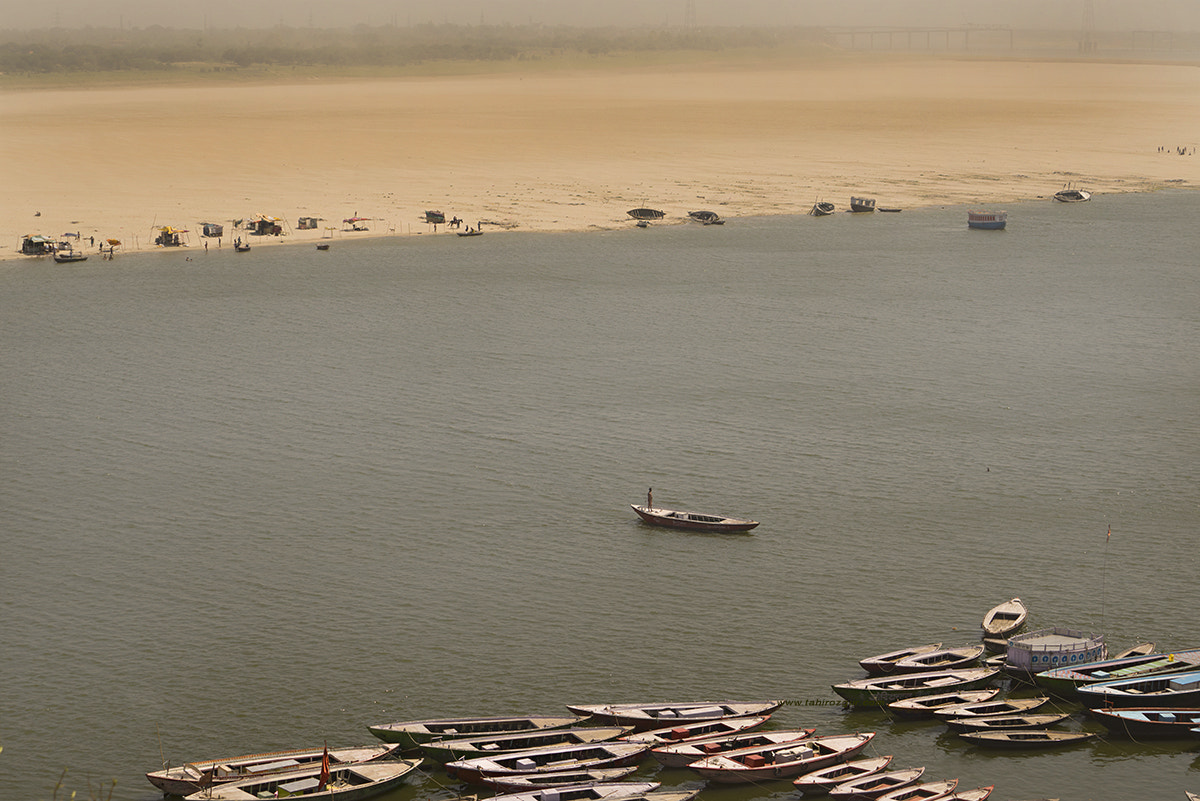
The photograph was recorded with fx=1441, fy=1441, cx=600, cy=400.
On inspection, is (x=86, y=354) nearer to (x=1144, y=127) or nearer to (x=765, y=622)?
(x=765, y=622)

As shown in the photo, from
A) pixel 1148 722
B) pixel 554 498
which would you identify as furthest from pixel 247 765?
pixel 1148 722

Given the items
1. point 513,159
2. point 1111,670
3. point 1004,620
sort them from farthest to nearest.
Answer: point 513,159 → point 1004,620 → point 1111,670

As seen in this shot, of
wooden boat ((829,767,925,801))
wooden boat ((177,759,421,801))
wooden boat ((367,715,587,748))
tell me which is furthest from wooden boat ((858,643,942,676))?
wooden boat ((177,759,421,801))

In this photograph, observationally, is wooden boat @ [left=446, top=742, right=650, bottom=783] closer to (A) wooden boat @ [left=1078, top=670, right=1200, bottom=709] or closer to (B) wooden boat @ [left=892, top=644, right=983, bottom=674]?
(B) wooden boat @ [left=892, top=644, right=983, bottom=674]

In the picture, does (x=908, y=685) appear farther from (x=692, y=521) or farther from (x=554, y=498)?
(x=554, y=498)

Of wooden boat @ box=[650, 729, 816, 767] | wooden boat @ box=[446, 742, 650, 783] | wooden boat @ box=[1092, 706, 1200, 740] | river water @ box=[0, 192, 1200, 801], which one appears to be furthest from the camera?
river water @ box=[0, 192, 1200, 801]
